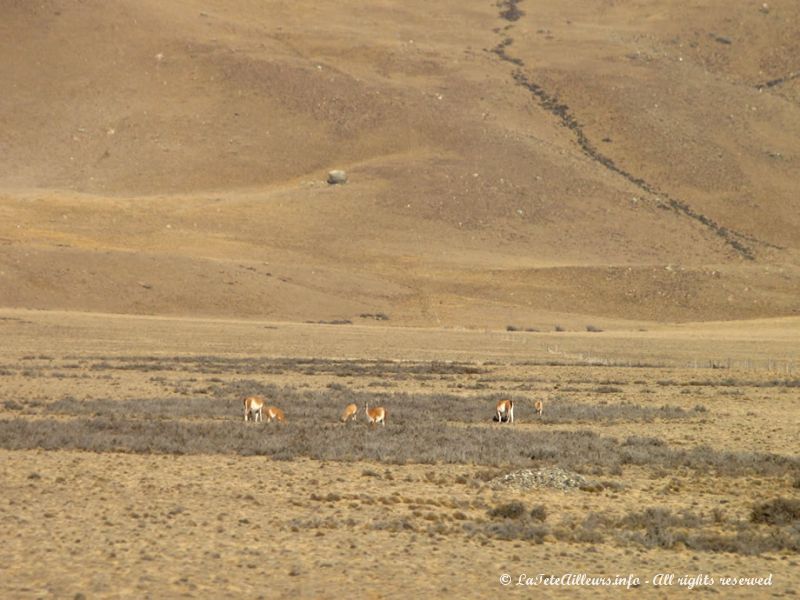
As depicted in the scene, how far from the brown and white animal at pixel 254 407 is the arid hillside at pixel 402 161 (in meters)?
30.8

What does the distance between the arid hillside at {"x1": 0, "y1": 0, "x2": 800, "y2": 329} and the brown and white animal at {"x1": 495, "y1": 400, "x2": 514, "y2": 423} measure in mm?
30934

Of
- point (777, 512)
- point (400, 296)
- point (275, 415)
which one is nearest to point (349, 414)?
point (275, 415)

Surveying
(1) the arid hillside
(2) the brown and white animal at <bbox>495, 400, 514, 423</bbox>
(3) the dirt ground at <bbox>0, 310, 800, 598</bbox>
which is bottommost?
(1) the arid hillside

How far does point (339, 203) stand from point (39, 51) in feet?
128

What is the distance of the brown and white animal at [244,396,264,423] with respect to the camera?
20391 millimetres

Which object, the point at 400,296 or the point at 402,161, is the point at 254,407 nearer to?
the point at 400,296

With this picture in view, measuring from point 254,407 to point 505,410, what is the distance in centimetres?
429

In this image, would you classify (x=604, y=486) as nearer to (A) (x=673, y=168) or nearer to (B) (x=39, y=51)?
(A) (x=673, y=168)

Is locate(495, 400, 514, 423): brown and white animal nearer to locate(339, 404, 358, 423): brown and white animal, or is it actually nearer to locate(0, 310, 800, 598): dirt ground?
locate(0, 310, 800, 598): dirt ground

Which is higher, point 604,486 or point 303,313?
point 604,486

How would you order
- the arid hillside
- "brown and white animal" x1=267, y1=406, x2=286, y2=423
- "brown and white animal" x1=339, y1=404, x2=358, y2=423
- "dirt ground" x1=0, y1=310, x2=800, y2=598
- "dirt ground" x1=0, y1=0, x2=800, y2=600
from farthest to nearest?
the arid hillside
"brown and white animal" x1=339, y1=404, x2=358, y2=423
"brown and white animal" x1=267, y1=406, x2=286, y2=423
"dirt ground" x1=0, y1=0, x2=800, y2=600
"dirt ground" x1=0, y1=310, x2=800, y2=598

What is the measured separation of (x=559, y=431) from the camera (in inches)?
826

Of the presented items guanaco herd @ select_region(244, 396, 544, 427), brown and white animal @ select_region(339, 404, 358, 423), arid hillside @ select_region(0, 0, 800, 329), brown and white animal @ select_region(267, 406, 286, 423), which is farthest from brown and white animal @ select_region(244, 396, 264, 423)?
arid hillside @ select_region(0, 0, 800, 329)

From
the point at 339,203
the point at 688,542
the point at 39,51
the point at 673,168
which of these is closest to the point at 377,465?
the point at 688,542
